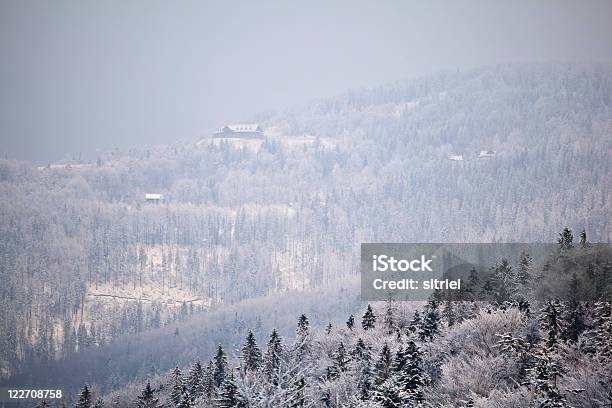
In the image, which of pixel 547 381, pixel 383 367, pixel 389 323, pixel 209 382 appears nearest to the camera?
pixel 547 381

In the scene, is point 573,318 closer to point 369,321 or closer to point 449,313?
point 449,313

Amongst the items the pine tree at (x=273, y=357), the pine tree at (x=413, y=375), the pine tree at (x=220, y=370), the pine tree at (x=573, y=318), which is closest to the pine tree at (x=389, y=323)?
the pine tree at (x=273, y=357)

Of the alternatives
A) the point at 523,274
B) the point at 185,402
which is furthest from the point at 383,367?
the point at 523,274

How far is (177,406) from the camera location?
55156mm

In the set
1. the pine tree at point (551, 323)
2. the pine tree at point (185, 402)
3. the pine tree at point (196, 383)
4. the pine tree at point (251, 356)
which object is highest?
the pine tree at point (551, 323)

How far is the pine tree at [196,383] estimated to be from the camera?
209 ft

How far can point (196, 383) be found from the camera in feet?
216

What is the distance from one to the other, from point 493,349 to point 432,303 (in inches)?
420

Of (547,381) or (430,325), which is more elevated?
(547,381)

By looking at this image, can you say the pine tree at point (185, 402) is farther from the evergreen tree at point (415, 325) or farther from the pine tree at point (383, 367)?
the evergreen tree at point (415, 325)

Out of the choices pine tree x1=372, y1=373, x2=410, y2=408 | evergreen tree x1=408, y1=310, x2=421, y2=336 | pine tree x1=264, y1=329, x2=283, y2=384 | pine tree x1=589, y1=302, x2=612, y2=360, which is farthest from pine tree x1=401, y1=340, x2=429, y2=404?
pine tree x1=264, y1=329, x2=283, y2=384

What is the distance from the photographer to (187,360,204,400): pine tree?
6384cm

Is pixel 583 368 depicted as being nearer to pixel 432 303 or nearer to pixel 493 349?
pixel 493 349

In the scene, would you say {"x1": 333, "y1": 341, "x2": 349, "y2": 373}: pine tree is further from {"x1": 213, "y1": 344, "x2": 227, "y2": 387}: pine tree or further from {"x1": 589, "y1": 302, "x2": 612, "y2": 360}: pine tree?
{"x1": 589, "y1": 302, "x2": 612, "y2": 360}: pine tree
